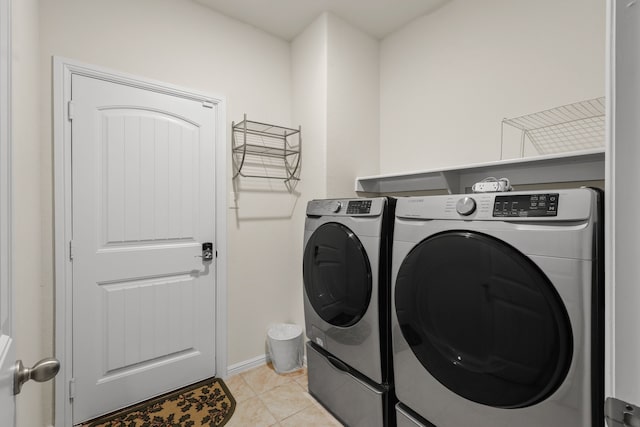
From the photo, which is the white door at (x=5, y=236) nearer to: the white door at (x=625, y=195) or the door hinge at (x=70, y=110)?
the white door at (x=625, y=195)

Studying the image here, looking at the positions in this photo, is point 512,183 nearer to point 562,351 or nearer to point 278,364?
point 562,351

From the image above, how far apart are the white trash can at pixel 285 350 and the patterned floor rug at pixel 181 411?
38cm

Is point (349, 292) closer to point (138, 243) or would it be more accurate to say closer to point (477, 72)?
point (138, 243)

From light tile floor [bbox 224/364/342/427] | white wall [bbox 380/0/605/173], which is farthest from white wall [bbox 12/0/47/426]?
white wall [bbox 380/0/605/173]

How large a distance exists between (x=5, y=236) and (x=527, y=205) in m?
1.30

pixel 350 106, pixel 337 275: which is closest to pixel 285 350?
pixel 337 275

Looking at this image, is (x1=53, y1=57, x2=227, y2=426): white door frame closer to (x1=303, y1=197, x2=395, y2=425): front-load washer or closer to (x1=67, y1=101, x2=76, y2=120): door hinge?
(x1=67, y1=101, x2=76, y2=120): door hinge

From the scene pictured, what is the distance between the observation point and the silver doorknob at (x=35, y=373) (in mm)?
574

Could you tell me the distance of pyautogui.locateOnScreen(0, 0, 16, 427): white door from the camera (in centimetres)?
50

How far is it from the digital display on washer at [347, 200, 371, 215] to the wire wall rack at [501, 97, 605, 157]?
0.88 m

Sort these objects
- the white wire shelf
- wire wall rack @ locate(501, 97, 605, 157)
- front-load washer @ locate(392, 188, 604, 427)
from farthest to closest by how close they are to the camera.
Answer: wire wall rack @ locate(501, 97, 605, 157)
the white wire shelf
front-load washer @ locate(392, 188, 604, 427)

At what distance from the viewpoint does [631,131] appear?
0.40m

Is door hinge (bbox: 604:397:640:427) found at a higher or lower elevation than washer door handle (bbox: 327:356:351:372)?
higher

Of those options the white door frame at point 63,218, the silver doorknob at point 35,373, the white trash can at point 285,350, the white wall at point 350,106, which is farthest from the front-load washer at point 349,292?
the white door frame at point 63,218
